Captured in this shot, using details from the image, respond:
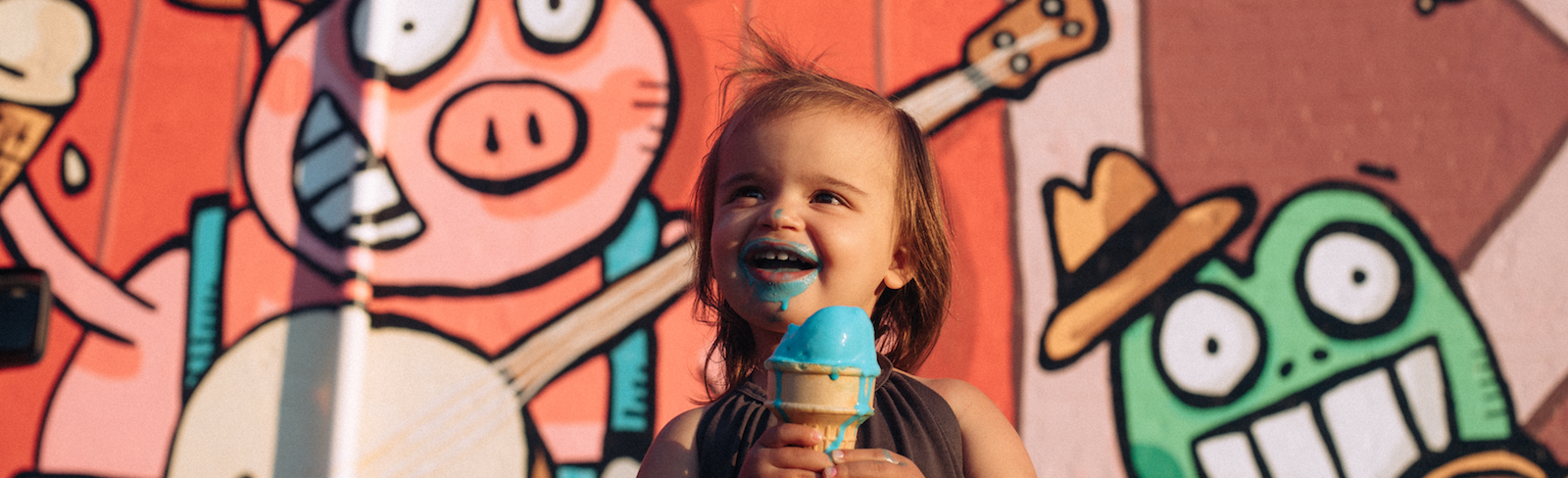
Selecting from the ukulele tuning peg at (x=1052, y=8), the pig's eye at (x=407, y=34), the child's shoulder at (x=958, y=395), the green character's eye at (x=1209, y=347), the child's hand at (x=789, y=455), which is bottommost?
the green character's eye at (x=1209, y=347)

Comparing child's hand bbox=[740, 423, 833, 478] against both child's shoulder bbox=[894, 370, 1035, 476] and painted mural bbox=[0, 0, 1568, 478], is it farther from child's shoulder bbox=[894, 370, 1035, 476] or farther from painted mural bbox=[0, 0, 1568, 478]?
painted mural bbox=[0, 0, 1568, 478]

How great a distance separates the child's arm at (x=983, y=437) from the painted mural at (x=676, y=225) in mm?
1927

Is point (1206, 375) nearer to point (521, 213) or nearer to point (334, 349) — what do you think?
point (521, 213)

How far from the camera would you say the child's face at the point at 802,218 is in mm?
1087

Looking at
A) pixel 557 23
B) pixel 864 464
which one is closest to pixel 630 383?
pixel 557 23

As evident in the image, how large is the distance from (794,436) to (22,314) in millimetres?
1578

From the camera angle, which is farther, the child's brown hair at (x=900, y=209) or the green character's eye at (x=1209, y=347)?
the green character's eye at (x=1209, y=347)

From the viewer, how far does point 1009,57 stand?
3291mm

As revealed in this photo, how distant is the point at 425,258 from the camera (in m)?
3.33

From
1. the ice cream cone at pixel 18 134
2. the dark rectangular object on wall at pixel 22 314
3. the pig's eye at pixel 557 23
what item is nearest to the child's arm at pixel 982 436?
the dark rectangular object on wall at pixel 22 314

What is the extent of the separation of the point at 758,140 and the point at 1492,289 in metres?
3.00

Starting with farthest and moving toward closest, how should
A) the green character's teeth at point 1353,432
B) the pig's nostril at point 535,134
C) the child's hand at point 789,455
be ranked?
1. the pig's nostril at point 535,134
2. the green character's teeth at point 1353,432
3. the child's hand at point 789,455

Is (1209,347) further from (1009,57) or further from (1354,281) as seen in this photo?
(1009,57)

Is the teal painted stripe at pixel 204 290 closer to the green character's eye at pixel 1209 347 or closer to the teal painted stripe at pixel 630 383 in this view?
the teal painted stripe at pixel 630 383
